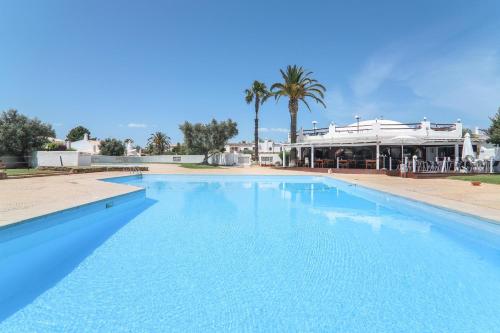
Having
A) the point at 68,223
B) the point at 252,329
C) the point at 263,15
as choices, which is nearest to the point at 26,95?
the point at 263,15

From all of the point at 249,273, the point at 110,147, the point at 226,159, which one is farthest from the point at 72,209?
the point at 110,147

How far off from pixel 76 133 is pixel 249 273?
89.5 metres

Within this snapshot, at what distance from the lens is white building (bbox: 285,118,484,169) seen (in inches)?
887

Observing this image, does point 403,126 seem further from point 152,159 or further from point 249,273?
point 152,159

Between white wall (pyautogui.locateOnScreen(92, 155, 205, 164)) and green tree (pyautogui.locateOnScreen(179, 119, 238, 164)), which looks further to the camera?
white wall (pyautogui.locateOnScreen(92, 155, 205, 164))

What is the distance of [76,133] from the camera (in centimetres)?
8069

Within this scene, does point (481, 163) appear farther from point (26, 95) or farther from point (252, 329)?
point (26, 95)

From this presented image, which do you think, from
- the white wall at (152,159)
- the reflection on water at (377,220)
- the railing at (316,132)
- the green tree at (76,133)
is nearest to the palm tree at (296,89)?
the railing at (316,132)

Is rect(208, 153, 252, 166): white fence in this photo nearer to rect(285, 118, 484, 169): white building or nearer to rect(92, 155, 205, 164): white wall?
rect(92, 155, 205, 164): white wall

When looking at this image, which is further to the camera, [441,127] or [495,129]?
[441,127]

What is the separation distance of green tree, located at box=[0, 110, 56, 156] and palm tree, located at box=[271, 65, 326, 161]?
858 inches

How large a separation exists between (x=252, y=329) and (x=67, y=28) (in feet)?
75.9

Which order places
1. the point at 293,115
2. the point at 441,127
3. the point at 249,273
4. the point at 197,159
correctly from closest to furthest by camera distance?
the point at 249,273 → the point at 441,127 → the point at 293,115 → the point at 197,159

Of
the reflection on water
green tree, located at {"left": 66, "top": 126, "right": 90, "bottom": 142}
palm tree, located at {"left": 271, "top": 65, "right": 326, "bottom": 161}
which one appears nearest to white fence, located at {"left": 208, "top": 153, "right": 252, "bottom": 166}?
palm tree, located at {"left": 271, "top": 65, "right": 326, "bottom": 161}
